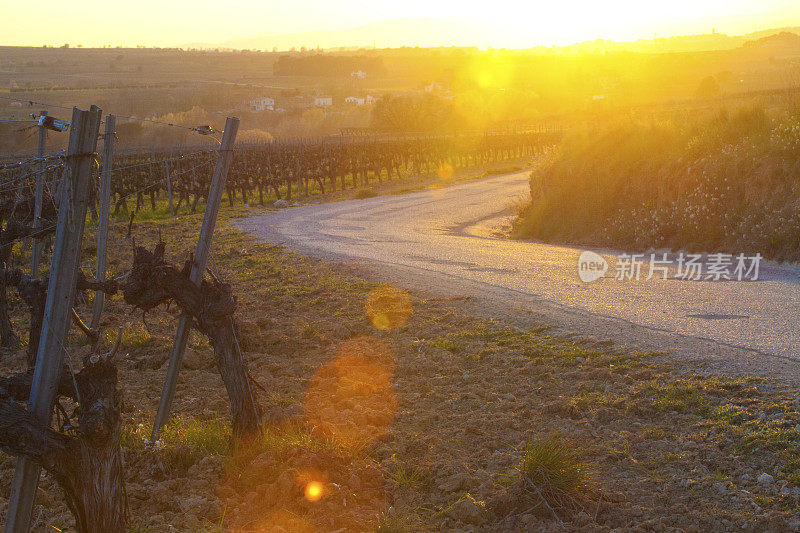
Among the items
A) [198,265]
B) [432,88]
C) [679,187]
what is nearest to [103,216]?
[198,265]

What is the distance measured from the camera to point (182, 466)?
199 inches

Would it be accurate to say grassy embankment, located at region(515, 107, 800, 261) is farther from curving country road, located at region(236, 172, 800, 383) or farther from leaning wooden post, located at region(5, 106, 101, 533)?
leaning wooden post, located at region(5, 106, 101, 533)

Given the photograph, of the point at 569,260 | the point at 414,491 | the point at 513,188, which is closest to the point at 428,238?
the point at 569,260

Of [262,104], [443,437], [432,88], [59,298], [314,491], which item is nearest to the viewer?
[59,298]

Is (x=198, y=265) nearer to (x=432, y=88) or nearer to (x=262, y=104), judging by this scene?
(x=262, y=104)

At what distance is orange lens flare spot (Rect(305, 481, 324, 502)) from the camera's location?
4.45 m

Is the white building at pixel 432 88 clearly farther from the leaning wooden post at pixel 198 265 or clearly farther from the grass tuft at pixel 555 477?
the grass tuft at pixel 555 477

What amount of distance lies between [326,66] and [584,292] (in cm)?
14106

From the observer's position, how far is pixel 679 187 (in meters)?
15.4

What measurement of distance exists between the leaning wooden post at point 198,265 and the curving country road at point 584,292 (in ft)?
15.5

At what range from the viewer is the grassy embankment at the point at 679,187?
43.9 ft

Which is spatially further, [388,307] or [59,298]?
[388,307]

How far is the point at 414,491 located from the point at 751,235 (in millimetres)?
10994

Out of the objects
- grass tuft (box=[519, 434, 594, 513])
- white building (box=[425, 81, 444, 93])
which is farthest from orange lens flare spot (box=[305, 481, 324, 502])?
white building (box=[425, 81, 444, 93])
